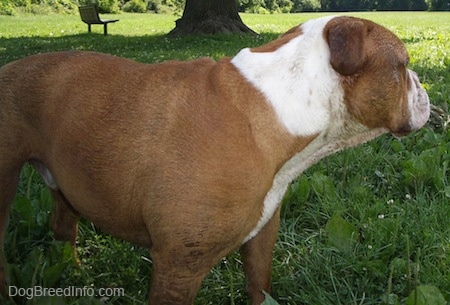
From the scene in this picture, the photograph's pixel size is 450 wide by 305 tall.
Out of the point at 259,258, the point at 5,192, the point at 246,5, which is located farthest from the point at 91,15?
the point at 246,5

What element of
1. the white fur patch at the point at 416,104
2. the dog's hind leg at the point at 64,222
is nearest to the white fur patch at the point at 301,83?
the white fur patch at the point at 416,104

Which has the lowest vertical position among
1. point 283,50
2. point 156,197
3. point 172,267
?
point 172,267

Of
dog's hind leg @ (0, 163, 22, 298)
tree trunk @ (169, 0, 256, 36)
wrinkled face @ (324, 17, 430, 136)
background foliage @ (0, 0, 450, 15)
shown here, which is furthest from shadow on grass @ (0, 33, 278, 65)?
background foliage @ (0, 0, 450, 15)

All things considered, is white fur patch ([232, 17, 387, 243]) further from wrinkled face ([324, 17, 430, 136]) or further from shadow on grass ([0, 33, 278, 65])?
shadow on grass ([0, 33, 278, 65])

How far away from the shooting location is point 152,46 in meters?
11.6

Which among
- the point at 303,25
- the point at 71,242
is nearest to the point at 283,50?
the point at 303,25

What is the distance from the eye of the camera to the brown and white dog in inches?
81.6

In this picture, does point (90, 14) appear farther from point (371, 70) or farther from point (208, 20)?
point (371, 70)

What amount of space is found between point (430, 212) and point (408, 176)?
425 millimetres

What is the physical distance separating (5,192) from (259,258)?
3.89 ft

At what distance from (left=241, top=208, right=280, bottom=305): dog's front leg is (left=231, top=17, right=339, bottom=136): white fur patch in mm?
573

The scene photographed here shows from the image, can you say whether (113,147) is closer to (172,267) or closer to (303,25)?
(172,267)

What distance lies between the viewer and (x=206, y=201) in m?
2.04

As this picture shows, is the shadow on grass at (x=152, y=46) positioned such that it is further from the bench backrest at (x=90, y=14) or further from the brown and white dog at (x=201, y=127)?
the brown and white dog at (x=201, y=127)
